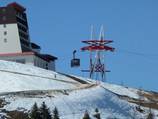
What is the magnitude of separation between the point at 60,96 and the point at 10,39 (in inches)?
2361

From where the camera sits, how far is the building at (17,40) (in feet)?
500

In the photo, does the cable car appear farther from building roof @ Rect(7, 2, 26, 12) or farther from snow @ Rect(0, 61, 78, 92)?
building roof @ Rect(7, 2, 26, 12)

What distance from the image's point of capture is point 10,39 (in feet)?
524

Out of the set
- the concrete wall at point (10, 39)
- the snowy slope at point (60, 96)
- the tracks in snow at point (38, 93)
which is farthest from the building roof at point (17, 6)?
the tracks in snow at point (38, 93)

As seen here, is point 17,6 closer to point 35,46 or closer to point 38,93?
point 35,46

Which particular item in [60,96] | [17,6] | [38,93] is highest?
[17,6]

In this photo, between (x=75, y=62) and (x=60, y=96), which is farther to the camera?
(x=75, y=62)

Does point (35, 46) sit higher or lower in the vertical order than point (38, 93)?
higher

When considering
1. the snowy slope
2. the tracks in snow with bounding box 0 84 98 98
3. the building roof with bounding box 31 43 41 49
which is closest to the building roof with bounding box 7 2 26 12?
the building roof with bounding box 31 43 41 49

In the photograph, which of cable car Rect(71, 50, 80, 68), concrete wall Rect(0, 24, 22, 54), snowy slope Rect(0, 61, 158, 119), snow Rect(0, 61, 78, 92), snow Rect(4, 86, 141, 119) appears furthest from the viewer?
concrete wall Rect(0, 24, 22, 54)

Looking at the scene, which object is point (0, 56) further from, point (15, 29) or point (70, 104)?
point (70, 104)

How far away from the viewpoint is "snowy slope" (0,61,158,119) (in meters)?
95.4

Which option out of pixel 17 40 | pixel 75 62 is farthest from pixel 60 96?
Result: pixel 17 40

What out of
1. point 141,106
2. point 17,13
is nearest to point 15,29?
point 17,13
